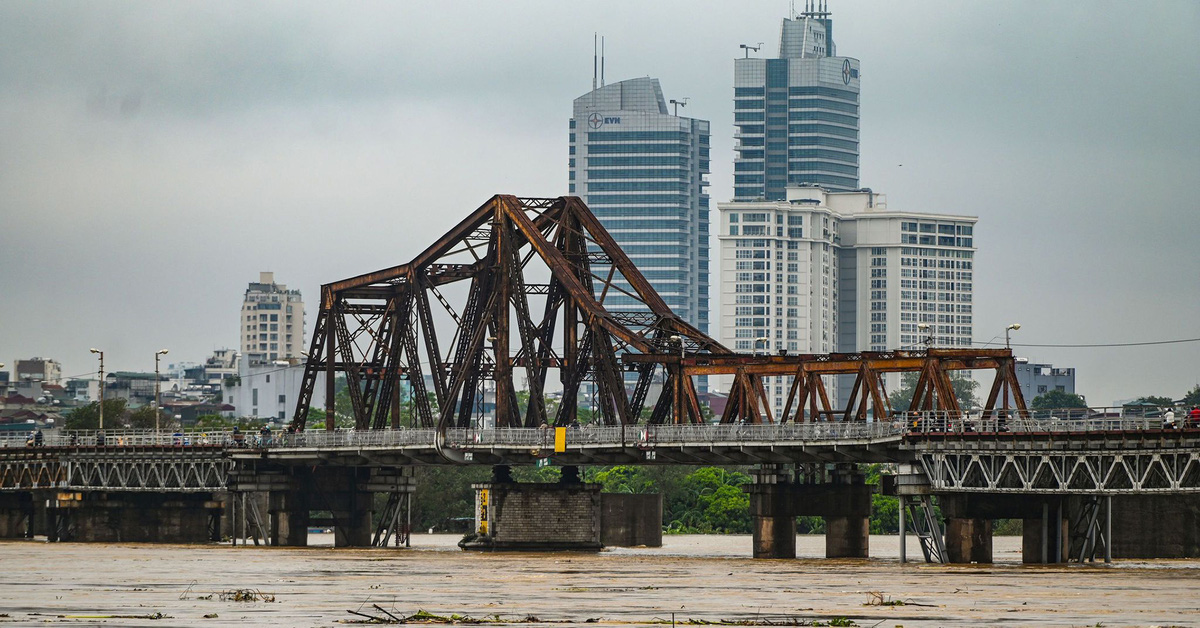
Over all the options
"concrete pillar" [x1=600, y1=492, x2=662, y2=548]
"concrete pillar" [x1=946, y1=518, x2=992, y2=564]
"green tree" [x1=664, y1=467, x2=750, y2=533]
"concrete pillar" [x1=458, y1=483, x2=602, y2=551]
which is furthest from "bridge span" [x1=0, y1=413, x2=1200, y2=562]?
"green tree" [x1=664, y1=467, x2=750, y2=533]

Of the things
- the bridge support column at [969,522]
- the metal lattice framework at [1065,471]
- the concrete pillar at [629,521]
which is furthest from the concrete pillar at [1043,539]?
the concrete pillar at [629,521]

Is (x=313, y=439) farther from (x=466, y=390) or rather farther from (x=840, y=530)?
(x=840, y=530)

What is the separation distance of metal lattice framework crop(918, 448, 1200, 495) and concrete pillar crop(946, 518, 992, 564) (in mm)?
2079

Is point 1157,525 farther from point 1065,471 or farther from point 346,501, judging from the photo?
point 346,501

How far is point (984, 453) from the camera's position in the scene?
8838 cm

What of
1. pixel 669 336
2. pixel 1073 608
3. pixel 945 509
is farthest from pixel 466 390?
pixel 1073 608

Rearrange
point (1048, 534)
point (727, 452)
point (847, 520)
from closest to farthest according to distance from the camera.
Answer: point (1048, 534) → point (727, 452) → point (847, 520)

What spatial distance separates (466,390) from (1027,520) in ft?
158

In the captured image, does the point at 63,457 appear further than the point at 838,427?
Yes

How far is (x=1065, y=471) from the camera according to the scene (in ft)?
281

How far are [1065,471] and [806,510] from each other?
2746 centimetres

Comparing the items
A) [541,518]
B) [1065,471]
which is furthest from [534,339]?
[1065,471]

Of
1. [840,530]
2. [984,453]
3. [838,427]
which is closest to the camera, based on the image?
[984,453]

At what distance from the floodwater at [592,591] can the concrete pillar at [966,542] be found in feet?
6.07
